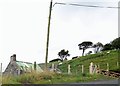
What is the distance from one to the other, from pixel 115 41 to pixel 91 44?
28.8 m

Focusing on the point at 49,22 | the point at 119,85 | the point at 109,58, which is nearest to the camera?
the point at 119,85

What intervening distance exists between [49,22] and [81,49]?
116 metres

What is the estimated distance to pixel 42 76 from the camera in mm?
25781

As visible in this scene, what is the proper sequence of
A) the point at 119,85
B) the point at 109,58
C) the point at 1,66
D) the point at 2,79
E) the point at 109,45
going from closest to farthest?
the point at 119,85
the point at 2,79
the point at 1,66
the point at 109,58
the point at 109,45

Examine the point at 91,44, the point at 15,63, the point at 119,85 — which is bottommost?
the point at 119,85

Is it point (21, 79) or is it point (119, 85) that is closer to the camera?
point (119, 85)

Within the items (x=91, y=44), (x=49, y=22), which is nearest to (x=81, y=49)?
(x=91, y=44)

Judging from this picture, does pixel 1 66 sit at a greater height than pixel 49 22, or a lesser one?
lesser

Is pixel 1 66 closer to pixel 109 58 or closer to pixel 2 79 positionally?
pixel 2 79

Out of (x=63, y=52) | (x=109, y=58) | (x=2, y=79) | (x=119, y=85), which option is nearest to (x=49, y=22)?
(x=2, y=79)

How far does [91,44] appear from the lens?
147m

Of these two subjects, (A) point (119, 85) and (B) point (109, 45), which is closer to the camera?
(A) point (119, 85)

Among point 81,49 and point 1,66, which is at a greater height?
point 81,49

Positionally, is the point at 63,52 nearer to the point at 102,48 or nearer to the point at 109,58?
the point at 102,48
